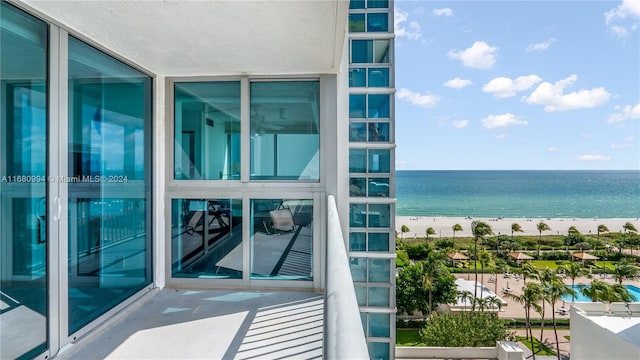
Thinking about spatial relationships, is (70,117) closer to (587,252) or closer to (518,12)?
(587,252)

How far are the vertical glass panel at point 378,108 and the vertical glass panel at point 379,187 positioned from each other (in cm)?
96

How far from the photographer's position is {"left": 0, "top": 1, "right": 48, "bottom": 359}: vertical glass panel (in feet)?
5.61

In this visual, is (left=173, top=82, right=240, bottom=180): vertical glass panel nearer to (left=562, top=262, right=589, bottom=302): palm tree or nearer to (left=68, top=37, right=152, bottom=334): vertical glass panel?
(left=68, top=37, right=152, bottom=334): vertical glass panel

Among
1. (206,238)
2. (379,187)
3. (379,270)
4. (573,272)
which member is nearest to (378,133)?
(379,187)

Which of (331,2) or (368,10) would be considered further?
(368,10)

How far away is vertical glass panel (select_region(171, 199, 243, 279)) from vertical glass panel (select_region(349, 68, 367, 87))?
2801 millimetres

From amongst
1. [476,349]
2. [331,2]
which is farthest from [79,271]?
[476,349]

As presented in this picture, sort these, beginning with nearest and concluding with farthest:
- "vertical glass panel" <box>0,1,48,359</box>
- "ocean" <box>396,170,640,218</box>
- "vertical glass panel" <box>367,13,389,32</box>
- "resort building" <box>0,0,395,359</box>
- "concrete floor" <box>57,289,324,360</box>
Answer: "vertical glass panel" <box>0,1,48,359</box>, "resort building" <box>0,0,395,359</box>, "concrete floor" <box>57,289,324,360</box>, "vertical glass panel" <box>367,13,389,32</box>, "ocean" <box>396,170,640,218</box>

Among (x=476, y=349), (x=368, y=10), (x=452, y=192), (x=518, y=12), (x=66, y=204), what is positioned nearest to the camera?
(x=66, y=204)

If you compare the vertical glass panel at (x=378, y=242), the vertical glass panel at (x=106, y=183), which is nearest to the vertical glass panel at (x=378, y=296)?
the vertical glass panel at (x=378, y=242)

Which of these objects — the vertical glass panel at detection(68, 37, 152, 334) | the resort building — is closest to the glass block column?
the resort building

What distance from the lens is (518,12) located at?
37.4 metres

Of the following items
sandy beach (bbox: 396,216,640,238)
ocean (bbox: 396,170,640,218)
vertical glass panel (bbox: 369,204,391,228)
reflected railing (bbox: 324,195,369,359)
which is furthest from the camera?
ocean (bbox: 396,170,640,218)

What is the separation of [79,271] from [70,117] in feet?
3.40
